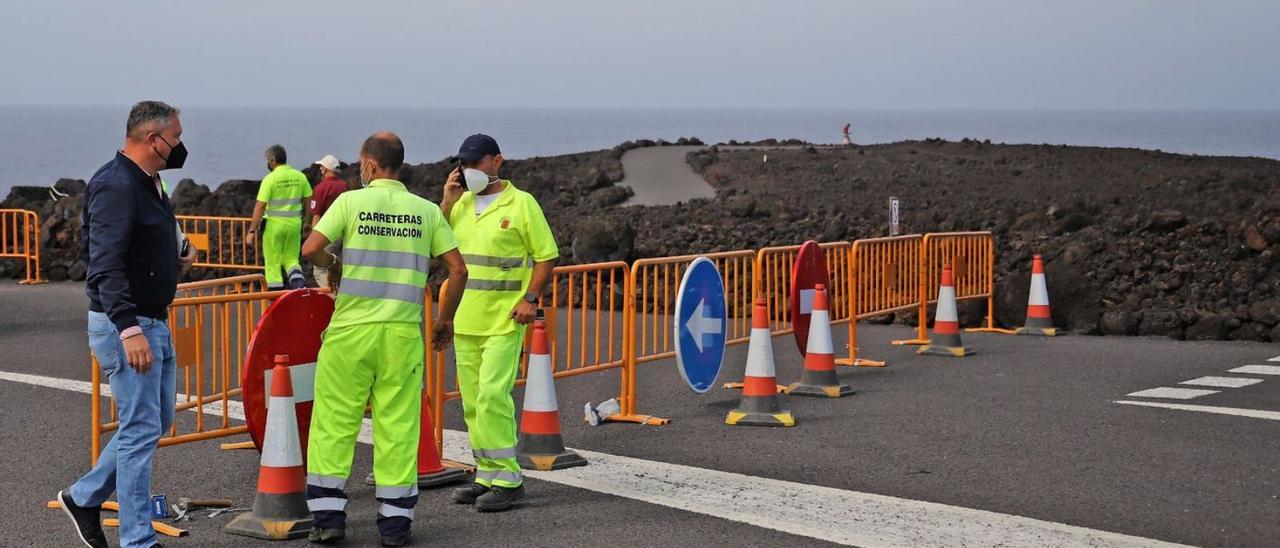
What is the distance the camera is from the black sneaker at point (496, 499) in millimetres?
7836

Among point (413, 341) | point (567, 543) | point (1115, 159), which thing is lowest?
point (567, 543)

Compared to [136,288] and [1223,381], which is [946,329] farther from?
[136,288]

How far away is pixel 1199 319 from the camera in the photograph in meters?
16.3

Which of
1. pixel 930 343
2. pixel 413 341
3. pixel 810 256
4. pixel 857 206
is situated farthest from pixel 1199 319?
pixel 857 206

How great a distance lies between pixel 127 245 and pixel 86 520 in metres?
1.39

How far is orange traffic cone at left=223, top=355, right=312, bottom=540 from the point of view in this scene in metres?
7.17

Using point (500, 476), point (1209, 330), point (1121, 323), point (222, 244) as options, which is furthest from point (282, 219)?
point (1209, 330)

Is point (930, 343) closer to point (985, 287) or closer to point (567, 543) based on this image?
point (985, 287)

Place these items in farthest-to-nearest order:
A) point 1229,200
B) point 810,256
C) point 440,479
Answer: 1. point 1229,200
2. point 810,256
3. point 440,479

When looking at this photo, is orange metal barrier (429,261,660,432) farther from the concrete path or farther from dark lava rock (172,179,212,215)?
the concrete path

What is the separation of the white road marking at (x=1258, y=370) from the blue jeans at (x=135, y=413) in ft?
33.2

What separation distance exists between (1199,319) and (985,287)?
2.29 m

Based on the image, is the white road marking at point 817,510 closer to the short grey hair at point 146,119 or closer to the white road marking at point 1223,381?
the short grey hair at point 146,119

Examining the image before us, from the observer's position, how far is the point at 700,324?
36.2 feet
